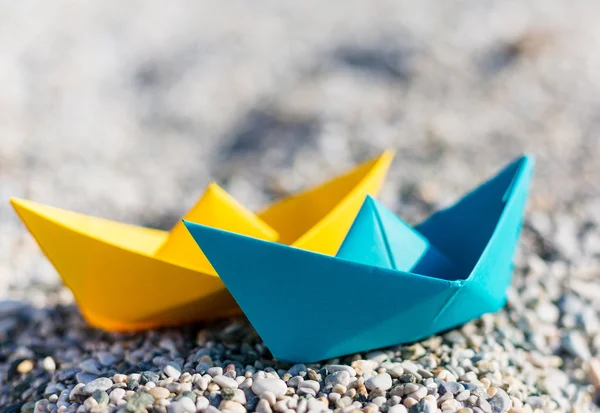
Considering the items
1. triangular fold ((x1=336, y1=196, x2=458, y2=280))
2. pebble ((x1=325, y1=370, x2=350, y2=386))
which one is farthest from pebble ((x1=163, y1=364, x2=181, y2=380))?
triangular fold ((x1=336, y1=196, x2=458, y2=280))

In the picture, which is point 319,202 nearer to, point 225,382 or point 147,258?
point 147,258

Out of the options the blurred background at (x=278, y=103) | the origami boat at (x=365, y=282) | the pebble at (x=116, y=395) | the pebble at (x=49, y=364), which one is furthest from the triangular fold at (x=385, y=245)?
the blurred background at (x=278, y=103)

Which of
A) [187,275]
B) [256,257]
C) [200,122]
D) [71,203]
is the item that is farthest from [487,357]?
[200,122]

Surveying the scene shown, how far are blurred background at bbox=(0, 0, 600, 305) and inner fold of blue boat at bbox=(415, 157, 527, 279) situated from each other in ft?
2.58

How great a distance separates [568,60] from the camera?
171 inches

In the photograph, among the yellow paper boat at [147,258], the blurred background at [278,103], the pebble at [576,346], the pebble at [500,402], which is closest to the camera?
the pebble at [500,402]

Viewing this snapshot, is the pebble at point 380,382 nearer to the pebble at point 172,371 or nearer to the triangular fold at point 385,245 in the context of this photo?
the triangular fold at point 385,245

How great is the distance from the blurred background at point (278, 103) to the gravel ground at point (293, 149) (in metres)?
0.02

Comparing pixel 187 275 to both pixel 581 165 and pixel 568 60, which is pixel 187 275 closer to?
pixel 581 165

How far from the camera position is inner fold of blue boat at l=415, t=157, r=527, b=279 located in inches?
68.0

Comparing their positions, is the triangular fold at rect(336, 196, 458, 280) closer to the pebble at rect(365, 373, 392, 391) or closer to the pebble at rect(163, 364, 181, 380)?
the pebble at rect(365, 373, 392, 391)

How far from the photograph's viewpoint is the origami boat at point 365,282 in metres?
1.39

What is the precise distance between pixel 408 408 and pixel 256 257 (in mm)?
479

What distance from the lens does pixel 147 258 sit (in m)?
1.64
